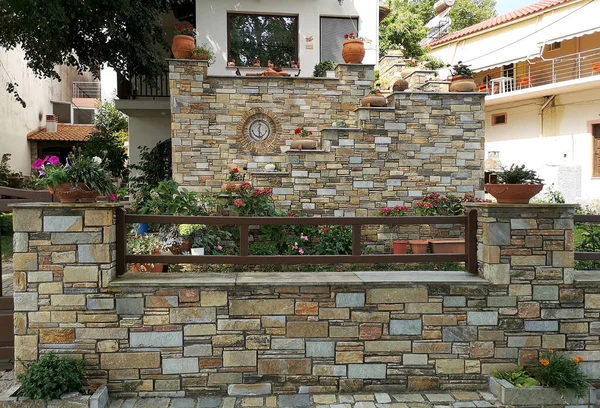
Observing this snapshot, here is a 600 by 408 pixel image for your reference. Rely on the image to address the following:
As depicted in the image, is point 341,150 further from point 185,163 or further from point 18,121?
point 18,121

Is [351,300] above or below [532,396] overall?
above

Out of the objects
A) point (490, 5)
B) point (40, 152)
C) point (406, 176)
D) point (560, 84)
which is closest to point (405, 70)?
point (406, 176)

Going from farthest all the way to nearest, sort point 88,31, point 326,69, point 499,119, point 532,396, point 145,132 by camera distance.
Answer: point 499,119
point 145,132
point 88,31
point 326,69
point 532,396

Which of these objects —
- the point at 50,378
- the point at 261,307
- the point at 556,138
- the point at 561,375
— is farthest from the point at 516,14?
the point at 50,378

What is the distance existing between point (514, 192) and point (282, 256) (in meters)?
2.18

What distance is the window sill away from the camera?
12.6ft

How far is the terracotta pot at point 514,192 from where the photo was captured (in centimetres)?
392

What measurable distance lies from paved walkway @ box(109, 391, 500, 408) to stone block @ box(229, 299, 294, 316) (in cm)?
71

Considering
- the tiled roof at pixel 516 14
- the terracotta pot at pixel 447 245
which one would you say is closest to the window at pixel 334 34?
the terracotta pot at pixel 447 245

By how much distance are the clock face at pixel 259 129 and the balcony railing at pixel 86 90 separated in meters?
22.0

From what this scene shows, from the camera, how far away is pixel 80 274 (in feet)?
12.2

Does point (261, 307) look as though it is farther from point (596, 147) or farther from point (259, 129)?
point (596, 147)

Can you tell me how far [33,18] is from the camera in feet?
25.7

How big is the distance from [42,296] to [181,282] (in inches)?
45.6
